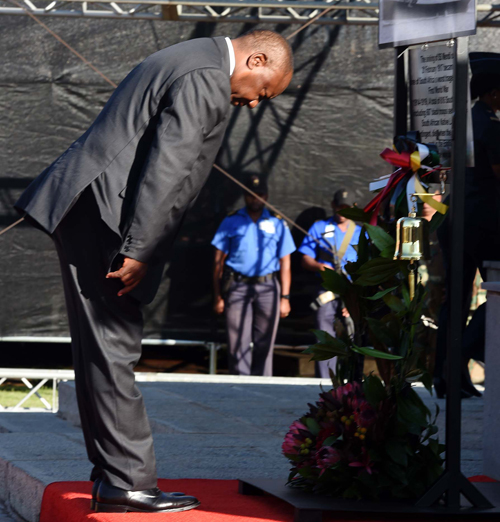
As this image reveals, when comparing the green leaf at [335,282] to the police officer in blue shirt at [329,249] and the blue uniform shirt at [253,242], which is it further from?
the blue uniform shirt at [253,242]

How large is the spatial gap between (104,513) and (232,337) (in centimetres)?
433

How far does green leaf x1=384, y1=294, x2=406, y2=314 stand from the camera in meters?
2.28

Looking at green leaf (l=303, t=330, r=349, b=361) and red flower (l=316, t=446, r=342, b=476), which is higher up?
green leaf (l=303, t=330, r=349, b=361)

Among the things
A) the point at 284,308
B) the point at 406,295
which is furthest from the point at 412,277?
the point at 284,308

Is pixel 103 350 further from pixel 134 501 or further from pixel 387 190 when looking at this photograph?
pixel 387 190

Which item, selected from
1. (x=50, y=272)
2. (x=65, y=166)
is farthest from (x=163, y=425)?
(x=50, y=272)

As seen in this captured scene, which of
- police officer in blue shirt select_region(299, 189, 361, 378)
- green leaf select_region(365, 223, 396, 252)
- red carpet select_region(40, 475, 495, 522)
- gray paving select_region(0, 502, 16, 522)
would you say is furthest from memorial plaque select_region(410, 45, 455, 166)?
police officer in blue shirt select_region(299, 189, 361, 378)

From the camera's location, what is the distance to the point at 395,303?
7.50 feet

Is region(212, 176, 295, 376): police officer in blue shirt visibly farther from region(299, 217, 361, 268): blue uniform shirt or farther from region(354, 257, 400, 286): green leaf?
region(354, 257, 400, 286): green leaf

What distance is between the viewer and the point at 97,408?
221 centimetres

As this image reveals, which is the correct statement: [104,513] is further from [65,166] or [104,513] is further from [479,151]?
[479,151]

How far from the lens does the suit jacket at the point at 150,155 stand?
6.93 ft

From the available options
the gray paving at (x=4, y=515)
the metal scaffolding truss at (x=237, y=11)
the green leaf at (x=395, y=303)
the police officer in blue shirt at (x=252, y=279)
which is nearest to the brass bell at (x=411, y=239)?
the green leaf at (x=395, y=303)

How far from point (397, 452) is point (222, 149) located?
15.8 ft
